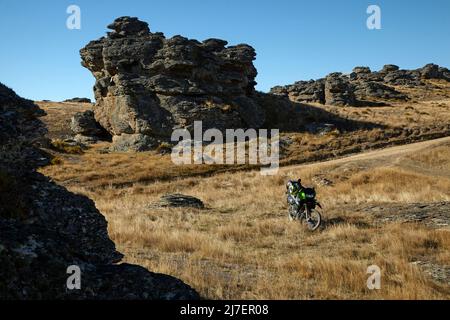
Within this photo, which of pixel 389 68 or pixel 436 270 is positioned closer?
pixel 436 270

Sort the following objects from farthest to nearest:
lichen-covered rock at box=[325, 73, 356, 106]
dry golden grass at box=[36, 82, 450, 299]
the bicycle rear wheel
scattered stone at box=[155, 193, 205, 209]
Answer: lichen-covered rock at box=[325, 73, 356, 106] < scattered stone at box=[155, 193, 205, 209] < the bicycle rear wheel < dry golden grass at box=[36, 82, 450, 299]

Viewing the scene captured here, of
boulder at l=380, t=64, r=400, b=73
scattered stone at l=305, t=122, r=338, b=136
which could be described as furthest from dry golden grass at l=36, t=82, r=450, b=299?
boulder at l=380, t=64, r=400, b=73

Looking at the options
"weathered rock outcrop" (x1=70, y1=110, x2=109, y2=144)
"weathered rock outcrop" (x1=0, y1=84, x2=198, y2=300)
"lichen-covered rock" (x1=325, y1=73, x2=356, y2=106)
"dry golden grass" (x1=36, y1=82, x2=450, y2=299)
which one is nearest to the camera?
"weathered rock outcrop" (x1=0, y1=84, x2=198, y2=300)

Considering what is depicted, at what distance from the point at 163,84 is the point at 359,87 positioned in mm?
52522

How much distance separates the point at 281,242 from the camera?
11.9m

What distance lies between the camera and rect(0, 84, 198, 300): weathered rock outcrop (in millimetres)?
4375

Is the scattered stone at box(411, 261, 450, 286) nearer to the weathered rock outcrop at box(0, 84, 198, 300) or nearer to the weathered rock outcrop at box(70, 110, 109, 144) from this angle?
the weathered rock outcrop at box(0, 84, 198, 300)

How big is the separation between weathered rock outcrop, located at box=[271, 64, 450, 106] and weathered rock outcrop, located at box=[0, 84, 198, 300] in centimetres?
6193

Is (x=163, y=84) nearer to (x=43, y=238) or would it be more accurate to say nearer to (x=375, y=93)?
(x=43, y=238)

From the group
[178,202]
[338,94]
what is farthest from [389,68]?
[178,202]

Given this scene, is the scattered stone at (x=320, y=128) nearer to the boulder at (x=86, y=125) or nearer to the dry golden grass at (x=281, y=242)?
the dry golden grass at (x=281, y=242)
